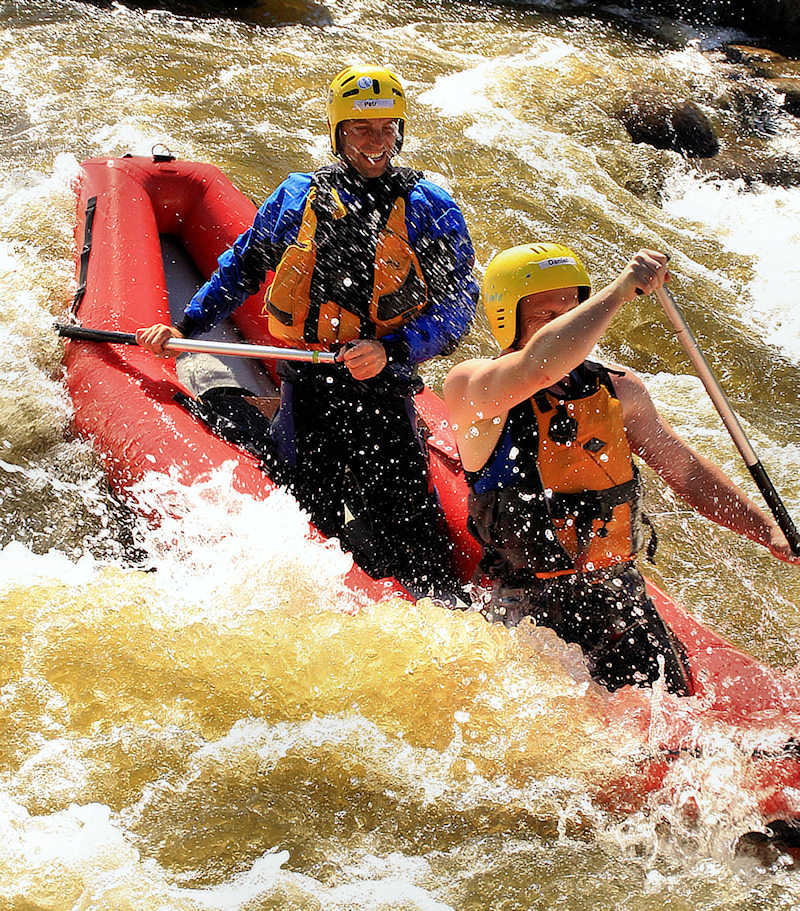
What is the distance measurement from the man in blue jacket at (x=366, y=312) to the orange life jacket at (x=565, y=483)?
703 mm

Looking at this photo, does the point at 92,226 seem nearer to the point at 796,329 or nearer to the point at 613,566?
the point at 613,566

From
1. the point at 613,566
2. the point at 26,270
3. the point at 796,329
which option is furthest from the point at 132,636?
the point at 796,329

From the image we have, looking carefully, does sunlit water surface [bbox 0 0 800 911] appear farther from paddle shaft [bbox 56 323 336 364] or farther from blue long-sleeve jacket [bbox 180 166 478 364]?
blue long-sleeve jacket [bbox 180 166 478 364]

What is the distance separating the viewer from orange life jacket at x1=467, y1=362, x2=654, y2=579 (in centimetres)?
253

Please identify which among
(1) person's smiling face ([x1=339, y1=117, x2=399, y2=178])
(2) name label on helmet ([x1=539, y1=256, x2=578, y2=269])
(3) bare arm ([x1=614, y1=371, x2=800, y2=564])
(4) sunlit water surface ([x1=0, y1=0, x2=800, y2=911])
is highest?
(1) person's smiling face ([x1=339, y1=117, x2=399, y2=178])

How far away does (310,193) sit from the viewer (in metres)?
3.21

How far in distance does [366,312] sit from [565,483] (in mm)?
1037

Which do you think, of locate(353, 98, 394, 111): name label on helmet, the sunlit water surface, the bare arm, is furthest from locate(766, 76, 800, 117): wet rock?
the bare arm

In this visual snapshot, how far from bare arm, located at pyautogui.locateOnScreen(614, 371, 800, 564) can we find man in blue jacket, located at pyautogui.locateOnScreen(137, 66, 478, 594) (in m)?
0.81

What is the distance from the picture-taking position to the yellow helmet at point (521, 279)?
2.47 meters

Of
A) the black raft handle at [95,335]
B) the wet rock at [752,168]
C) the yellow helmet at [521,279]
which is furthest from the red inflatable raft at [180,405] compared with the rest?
the wet rock at [752,168]

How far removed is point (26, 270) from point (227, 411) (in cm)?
179

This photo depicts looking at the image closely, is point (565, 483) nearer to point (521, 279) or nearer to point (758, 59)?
point (521, 279)

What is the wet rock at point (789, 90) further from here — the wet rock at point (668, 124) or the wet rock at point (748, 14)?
the wet rock at point (748, 14)
